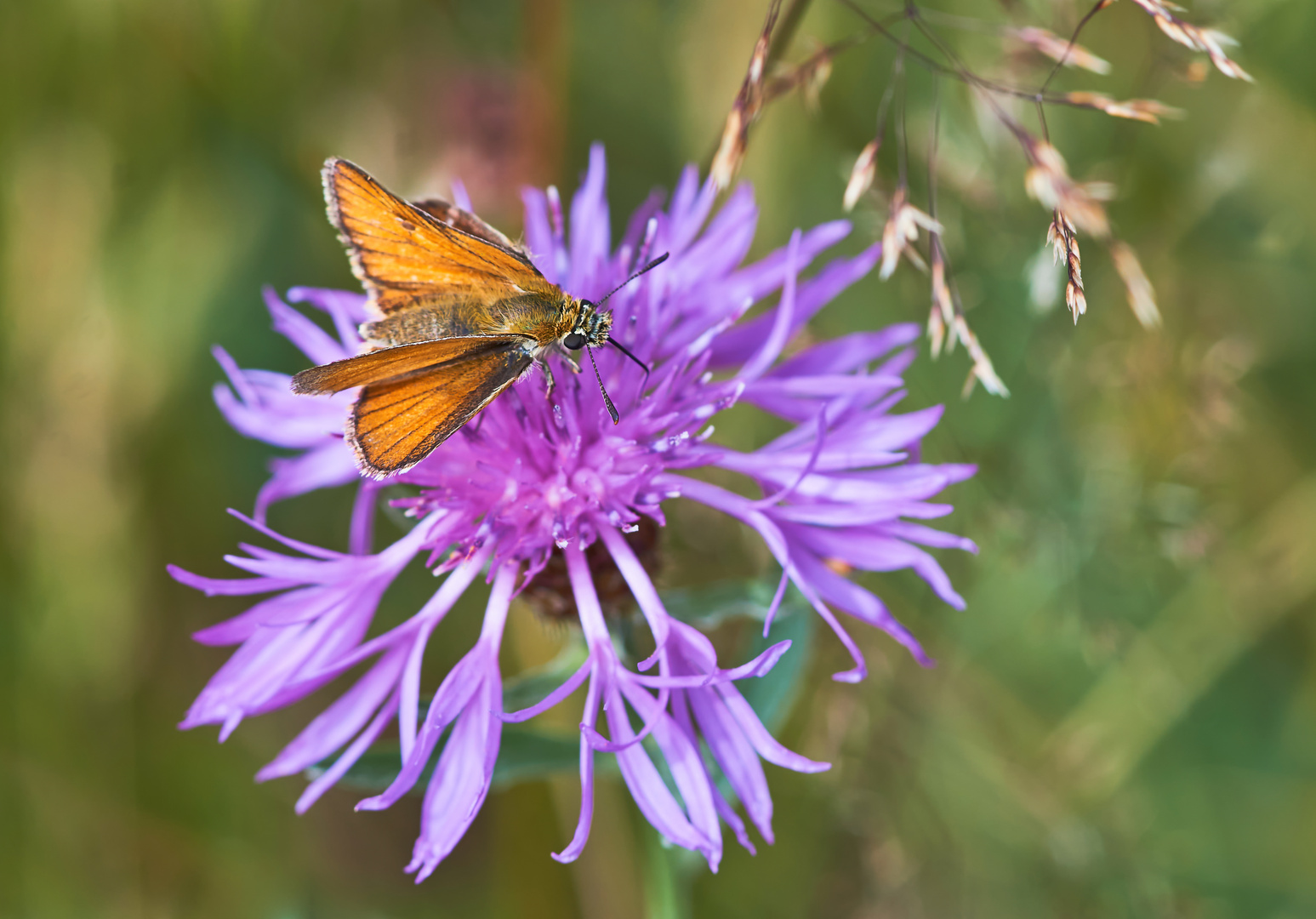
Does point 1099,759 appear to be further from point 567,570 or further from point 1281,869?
point 567,570

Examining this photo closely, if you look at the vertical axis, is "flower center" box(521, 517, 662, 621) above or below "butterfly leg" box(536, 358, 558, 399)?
below

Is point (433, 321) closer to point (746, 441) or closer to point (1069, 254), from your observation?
point (1069, 254)

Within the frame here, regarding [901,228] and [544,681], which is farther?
[544,681]

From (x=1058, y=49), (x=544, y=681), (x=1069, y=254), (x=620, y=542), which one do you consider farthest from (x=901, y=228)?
(x=544, y=681)

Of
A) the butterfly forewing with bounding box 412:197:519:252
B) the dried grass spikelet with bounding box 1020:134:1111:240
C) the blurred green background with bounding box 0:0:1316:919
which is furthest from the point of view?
the blurred green background with bounding box 0:0:1316:919

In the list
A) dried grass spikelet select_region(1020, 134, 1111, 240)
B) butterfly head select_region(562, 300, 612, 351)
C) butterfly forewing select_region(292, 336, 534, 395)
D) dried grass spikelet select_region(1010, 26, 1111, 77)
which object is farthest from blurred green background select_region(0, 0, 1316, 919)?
butterfly forewing select_region(292, 336, 534, 395)

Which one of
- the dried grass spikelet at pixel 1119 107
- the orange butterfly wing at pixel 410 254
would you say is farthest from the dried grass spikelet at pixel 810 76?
the orange butterfly wing at pixel 410 254

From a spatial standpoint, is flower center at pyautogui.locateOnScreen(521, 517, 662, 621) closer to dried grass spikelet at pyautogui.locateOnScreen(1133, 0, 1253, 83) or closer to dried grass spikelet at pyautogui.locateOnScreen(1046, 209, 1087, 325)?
dried grass spikelet at pyautogui.locateOnScreen(1046, 209, 1087, 325)
